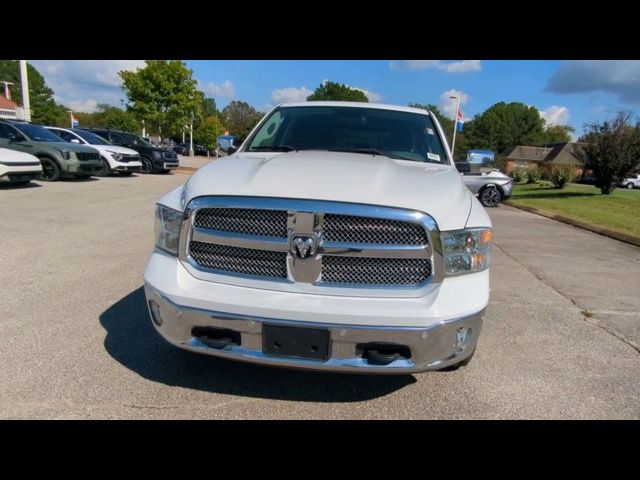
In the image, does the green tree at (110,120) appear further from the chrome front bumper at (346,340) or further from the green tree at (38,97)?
the chrome front bumper at (346,340)

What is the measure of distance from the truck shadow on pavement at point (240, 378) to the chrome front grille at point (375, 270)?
2.11 ft

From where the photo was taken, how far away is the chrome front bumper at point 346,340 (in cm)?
209

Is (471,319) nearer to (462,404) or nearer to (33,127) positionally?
(462,404)

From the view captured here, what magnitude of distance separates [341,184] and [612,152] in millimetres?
21288

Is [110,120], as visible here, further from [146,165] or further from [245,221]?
[245,221]

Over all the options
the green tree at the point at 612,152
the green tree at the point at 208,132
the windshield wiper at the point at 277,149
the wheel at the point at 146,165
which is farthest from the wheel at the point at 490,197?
the green tree at the point at 208,132

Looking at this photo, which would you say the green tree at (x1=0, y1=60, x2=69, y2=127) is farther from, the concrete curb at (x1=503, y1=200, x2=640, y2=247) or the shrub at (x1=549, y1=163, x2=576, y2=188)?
the concrete curb at (x1=503, y1=200, x2=640, y2=247)

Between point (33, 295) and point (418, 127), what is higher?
point (418, 127)

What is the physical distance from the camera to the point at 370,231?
218 centimetres

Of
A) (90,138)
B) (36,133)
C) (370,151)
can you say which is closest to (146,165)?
(90,138)

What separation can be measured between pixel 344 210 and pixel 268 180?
490mm
